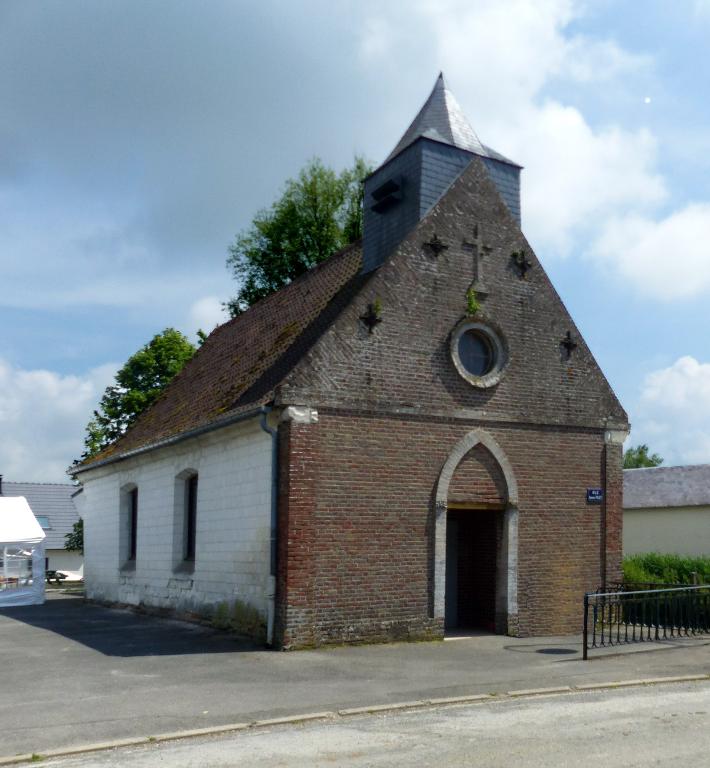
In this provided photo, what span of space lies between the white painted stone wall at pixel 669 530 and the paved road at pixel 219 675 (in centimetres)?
1695

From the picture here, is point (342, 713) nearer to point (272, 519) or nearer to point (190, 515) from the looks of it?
point (272, 519)

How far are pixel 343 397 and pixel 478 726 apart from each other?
7010 mm

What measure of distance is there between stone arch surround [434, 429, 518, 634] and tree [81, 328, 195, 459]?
20.3 meters

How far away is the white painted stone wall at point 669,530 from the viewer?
3069 centimetres

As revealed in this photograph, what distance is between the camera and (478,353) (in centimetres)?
1658

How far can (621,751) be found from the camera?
24.3 feet

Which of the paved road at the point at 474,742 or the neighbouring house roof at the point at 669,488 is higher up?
the neighbouring house roof at the point at 669,488

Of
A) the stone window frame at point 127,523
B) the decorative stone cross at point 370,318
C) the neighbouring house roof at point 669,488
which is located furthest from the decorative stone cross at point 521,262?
the neighbouring house roof at point 669,488

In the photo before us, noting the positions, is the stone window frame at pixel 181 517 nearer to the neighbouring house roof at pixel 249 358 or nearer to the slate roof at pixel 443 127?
the neighbouring house roof at pixel 249 358

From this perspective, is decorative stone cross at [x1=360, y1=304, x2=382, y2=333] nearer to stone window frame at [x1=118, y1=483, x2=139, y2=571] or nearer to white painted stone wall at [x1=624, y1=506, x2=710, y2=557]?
stone window frame at [x1=118, y1=483, x2=139, y2=571]

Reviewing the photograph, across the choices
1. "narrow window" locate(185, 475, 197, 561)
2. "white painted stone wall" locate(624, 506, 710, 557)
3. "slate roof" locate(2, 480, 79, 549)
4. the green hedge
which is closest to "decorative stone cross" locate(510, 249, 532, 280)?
"narrow window" locate(185, 475, 197, 561)

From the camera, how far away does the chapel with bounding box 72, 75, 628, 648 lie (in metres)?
14.4

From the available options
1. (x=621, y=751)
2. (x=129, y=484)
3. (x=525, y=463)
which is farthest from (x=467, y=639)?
(x=129, y=484)

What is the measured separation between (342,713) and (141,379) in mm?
27004
